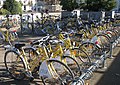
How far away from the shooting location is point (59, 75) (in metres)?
6.07

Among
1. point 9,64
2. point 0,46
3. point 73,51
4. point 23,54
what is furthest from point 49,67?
point 0,46

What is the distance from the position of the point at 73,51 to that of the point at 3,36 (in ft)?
19.6

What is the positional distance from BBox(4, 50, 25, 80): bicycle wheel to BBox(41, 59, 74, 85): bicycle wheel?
2.80 feet

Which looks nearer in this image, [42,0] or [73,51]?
[73,51]

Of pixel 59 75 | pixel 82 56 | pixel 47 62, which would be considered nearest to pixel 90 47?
pixel 82 56

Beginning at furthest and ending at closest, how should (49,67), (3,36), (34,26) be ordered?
1. (34,26)
2. (3,36)
3. (49,67)

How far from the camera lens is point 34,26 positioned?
16562mm

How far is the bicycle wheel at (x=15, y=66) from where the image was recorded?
6551 mm

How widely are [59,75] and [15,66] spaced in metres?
1.38

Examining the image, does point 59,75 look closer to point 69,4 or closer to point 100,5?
point 100,5

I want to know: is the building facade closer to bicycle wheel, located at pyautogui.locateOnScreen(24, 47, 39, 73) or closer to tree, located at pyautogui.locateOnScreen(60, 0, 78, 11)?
tree, located at pyautogui.locateOnScreen(60, 0, 78, 11)

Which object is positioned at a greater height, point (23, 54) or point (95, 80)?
point (23, 54)

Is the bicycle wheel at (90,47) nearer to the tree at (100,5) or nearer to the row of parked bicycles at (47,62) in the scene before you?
the row of parked bicycles at (47,62)

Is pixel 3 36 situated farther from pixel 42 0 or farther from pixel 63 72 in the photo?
pixel 42 0
